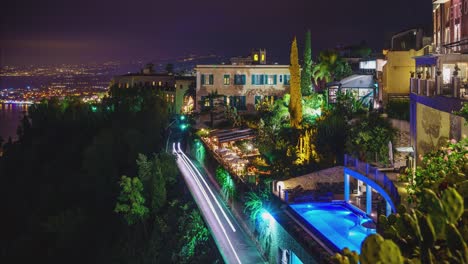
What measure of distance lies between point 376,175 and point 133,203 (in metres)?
15.9

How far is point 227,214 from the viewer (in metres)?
21.3

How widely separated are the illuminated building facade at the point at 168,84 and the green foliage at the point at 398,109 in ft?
103

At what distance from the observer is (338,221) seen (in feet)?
50.2

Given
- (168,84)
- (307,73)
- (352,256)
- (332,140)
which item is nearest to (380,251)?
(352,256)

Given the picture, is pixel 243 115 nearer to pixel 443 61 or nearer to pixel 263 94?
pixel 263 94

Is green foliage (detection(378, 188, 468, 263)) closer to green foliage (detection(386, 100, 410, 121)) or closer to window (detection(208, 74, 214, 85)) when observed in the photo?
green foliage (detection(386, 100, 410, 121))

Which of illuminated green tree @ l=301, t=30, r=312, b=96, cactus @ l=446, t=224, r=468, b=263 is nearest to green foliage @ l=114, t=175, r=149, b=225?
illuminated green tree @ l=301, t=30, r=312, b=96

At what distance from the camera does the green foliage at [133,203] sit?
2850 cm

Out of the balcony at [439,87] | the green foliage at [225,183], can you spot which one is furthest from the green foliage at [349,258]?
the green foliage at [225,183]

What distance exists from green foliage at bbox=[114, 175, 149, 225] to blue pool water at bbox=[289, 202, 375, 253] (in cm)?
1323

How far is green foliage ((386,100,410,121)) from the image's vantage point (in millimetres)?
23019

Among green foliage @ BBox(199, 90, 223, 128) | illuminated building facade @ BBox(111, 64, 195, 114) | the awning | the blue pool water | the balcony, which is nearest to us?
the blue pool water

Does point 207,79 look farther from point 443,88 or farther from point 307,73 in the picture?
point 443,88

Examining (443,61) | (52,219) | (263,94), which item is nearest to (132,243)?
(52,219)
